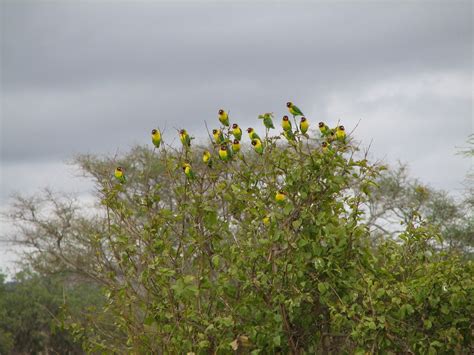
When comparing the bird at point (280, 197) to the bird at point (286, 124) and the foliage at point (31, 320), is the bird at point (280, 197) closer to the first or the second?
the bird at point (286, 124)

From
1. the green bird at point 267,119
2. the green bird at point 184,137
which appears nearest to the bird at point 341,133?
the green bird at point 267,119

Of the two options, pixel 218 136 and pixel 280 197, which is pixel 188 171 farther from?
pixel 280 197

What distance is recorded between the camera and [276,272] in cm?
546

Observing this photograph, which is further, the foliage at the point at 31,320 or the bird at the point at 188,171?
the foliage at the point at 31,320

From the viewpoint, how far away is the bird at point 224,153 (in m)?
5.40

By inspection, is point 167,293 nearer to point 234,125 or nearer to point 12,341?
point 234,125

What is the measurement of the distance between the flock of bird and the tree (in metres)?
0.05

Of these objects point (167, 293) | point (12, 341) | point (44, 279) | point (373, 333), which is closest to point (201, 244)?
point (167, 293)

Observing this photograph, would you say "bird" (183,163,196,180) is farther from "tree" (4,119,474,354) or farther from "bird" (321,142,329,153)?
"bird" (321,142,329,153)

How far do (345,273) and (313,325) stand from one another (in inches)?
17.5

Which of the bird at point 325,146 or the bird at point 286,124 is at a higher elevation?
the bird at point 286,124

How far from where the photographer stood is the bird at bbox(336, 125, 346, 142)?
5.46 m

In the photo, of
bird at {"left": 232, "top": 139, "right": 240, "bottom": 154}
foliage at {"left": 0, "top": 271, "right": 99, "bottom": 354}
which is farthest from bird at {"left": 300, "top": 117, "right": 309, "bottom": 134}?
foliage at {"left": 0, "top": 271, "right": 99, "bottom": 354}

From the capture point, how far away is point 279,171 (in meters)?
Answer: 5.62
